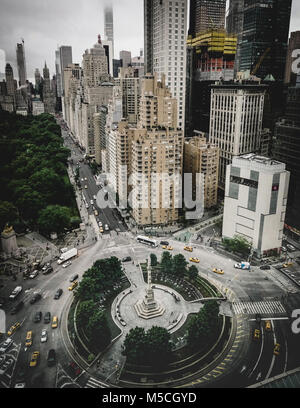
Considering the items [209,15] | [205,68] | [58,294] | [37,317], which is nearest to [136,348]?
[37,317]

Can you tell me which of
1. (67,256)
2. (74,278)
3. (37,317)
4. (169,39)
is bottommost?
(37,317)

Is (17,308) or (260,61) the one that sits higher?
(260,61)

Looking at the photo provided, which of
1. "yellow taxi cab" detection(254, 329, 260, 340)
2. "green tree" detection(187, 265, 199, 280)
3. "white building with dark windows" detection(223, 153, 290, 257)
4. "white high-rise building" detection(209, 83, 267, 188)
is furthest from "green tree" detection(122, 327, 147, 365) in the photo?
"white high-rise building" detection(209, 83, 267, 188)

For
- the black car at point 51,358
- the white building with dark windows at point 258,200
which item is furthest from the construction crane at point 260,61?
the black car at point 51,358

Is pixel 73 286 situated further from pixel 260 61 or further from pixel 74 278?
pixel 260 61

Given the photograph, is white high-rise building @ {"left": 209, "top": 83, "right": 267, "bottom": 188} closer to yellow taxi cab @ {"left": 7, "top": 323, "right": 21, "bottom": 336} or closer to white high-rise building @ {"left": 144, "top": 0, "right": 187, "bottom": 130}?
white high-rise building @ {"left": 144, "top": 0, "right": 187, "bottom": 130}
